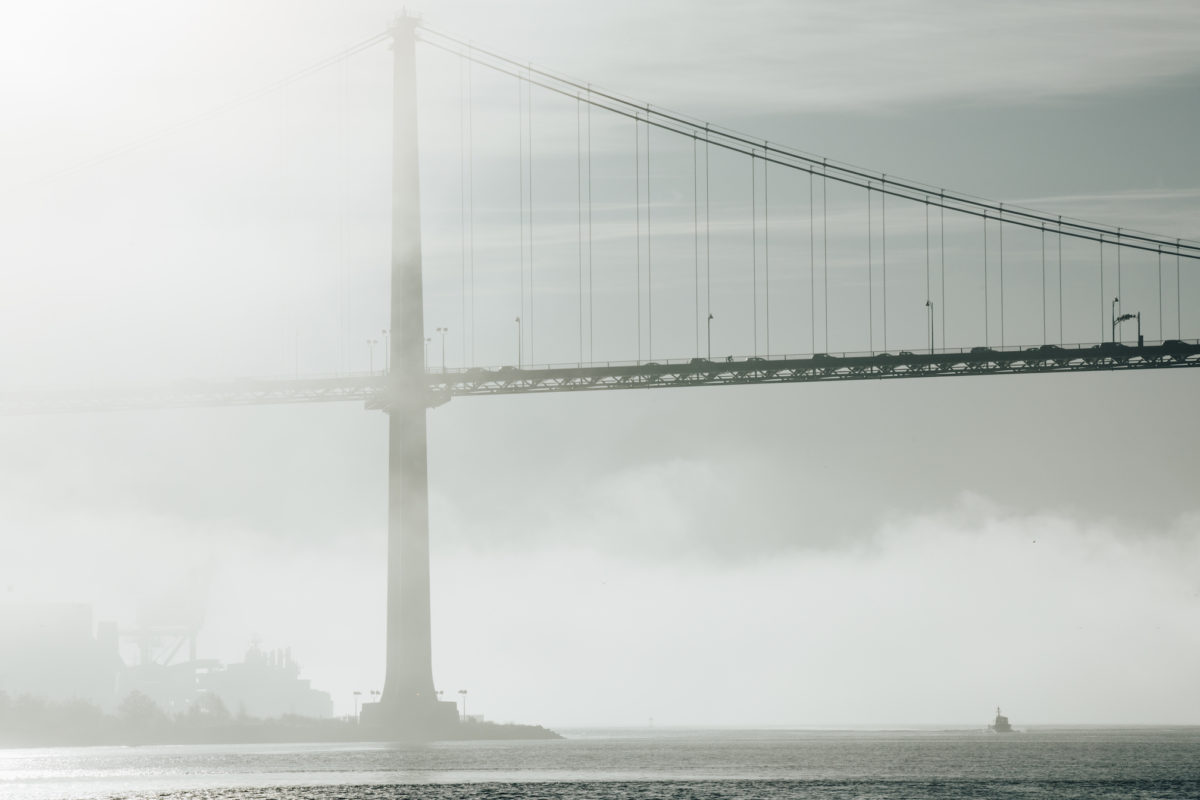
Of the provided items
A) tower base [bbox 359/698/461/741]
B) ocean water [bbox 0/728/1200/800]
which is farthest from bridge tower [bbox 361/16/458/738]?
ocean water [bbox 0/728/1200/800]

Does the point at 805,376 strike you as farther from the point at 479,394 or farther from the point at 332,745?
the point at 332,745

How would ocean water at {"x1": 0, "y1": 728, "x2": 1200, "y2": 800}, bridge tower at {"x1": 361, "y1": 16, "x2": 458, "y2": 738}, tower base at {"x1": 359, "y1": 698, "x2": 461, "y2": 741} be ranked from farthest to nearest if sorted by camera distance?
tower base at {"x1": 359, "y1": 698, "x2": 461, "y2": 741}
bridge tower at {"x1": 361, "y1": 16, "x2": 458, "y2": 738}
ocean water at {"x1": 0, "y1": 728, "x2": 1200, "y2": 800}

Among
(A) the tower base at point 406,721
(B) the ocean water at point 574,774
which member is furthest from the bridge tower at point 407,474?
(B) the ocean water at point 574,774

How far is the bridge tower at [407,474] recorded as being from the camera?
108m

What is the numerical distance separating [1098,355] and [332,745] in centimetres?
6838

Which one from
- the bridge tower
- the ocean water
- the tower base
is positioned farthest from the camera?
the tower base

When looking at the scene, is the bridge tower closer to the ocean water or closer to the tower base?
the tower base

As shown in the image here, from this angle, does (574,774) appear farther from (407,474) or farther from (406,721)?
(407,474)

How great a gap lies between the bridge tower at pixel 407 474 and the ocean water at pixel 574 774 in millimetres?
3150

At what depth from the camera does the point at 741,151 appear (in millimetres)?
109312

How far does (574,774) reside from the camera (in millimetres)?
99062

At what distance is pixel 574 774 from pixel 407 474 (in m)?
19.8

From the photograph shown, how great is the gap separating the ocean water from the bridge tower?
3.15 m

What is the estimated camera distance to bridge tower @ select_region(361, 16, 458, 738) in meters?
108
